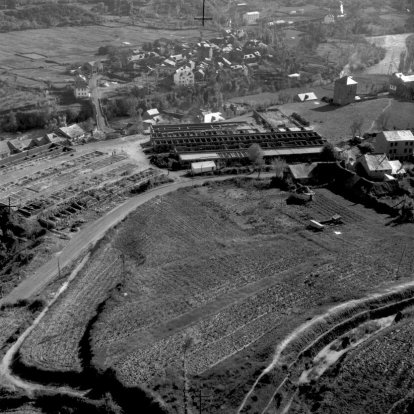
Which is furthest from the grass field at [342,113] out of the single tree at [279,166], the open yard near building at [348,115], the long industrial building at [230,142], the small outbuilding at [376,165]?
the small outbuilding at [376,165]

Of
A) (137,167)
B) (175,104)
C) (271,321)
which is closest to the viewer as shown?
(271,321)

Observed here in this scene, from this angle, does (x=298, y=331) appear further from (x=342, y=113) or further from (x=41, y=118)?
(x=41, y=118)

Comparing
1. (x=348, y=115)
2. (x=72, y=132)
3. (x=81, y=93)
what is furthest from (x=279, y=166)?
(x=81, y=93)

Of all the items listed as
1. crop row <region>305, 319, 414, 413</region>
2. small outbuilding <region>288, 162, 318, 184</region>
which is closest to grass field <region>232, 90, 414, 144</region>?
small outbuilding <region>288, 162, 318, 184</region>

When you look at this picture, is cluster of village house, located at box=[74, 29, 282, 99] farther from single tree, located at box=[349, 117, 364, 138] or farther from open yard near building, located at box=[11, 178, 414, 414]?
open yard near building, located at box=[11, 178, 414, 414]

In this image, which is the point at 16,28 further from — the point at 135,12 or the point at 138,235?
the point at 138,235

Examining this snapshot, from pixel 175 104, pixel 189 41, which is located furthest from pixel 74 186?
pixel 189 41

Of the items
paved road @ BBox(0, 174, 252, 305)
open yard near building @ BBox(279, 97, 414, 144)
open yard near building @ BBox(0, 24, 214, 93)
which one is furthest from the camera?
open yard near building @ BBox(0, 24, 214, 93)
